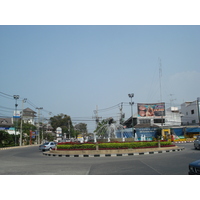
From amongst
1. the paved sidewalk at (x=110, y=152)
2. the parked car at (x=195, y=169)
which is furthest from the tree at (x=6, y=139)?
the parked car at (x=195, y=169)

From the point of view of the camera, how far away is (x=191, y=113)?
5541 centimetres

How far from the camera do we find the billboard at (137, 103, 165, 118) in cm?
4916

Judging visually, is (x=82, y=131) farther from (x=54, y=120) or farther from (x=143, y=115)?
(x=143, y=115)

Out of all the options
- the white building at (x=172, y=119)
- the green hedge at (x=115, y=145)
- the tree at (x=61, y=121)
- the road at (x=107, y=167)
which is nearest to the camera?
the road at (x=107, y=167)

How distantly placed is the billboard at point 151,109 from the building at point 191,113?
7.98 m

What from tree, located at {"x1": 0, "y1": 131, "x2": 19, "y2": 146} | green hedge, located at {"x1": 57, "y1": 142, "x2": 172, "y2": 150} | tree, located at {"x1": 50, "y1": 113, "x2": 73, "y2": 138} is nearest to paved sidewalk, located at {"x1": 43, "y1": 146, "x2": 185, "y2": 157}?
green hedge, located at {"x1": 57, "y1": 142, "x2": 172, "y2": 150}

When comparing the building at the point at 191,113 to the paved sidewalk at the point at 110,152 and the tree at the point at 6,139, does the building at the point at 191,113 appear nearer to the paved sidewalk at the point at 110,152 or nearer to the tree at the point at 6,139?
the paved sidewalk at the point at 110,152

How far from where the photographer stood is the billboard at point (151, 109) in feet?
161

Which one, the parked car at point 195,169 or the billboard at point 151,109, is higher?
the billboard at point 151,109

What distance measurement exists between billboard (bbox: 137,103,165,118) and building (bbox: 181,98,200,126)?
7983 mm

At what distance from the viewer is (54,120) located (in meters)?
91.6

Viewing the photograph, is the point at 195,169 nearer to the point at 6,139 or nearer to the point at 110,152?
→ the point at 110,152
